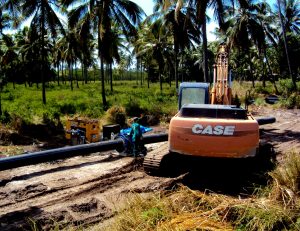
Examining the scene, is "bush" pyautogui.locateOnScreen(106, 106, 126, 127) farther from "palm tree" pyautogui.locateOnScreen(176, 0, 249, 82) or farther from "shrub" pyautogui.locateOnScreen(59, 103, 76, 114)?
"palm tree" pyautogui.locateOnScreen(176, 0, 249, 82)

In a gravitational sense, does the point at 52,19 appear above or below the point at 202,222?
above

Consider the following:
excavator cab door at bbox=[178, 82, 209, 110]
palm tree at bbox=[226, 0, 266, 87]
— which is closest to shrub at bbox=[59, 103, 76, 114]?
excavator cab door at bbox=[178, 82, 209, 110]

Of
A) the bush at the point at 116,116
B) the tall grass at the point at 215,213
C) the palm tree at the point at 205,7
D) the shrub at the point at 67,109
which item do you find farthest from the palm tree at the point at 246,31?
the tall grass at the point at 215,213

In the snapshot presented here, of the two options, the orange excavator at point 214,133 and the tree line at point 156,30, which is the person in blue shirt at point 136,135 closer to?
the orange excavator at point 214,133

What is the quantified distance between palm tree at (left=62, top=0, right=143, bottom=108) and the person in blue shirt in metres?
12.2

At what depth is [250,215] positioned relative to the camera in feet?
17.2

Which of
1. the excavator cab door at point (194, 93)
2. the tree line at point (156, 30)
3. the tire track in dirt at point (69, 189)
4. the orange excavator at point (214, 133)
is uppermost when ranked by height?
the tree line at point (156, 30)

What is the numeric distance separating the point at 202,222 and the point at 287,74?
43050mm

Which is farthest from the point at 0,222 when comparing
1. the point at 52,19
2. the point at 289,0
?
the point at 289,0

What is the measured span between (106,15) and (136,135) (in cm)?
1343

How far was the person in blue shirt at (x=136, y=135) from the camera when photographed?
10316mm

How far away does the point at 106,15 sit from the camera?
867 inches

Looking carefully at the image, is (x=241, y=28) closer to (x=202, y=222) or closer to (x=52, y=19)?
(x=52, y=19)

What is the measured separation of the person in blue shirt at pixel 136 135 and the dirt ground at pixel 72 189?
0.35m
